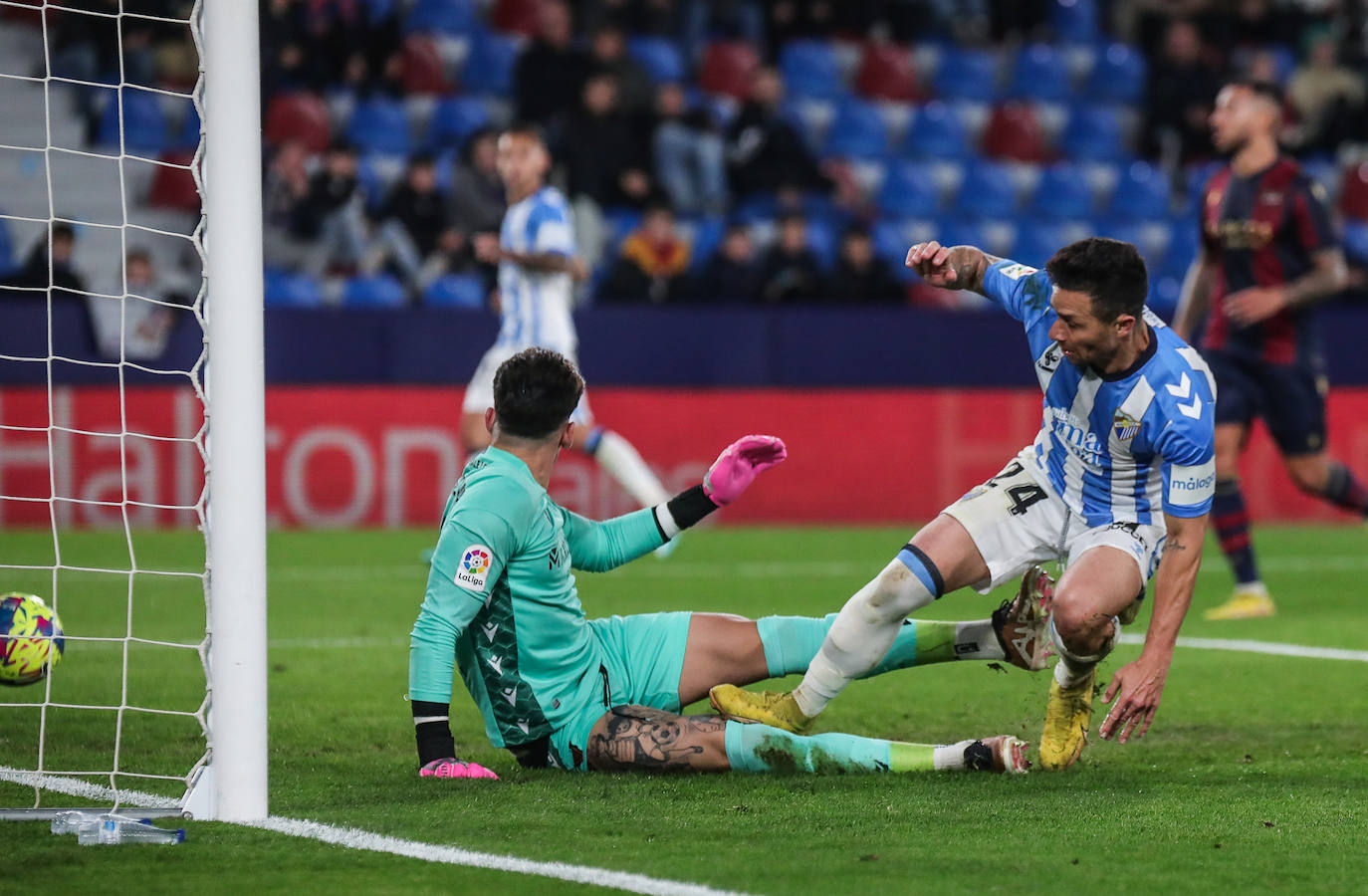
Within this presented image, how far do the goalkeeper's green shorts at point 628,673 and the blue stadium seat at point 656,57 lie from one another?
1135 cm

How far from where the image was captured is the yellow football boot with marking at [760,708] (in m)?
4.43

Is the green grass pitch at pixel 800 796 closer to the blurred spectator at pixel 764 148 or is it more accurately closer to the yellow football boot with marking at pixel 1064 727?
the yellow football boot with marking at pixel 1064 727

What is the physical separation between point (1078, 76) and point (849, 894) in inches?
596

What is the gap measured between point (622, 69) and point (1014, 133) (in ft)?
12.8

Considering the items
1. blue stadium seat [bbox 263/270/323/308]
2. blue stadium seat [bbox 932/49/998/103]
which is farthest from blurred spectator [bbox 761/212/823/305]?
blue stadium seat [bbox 932/49/998/103]

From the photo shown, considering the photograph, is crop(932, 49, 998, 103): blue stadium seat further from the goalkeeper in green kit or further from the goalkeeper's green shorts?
the goalkeeper's green shorts

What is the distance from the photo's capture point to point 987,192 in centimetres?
1578

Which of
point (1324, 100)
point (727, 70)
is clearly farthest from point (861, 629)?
point (1324, 100)

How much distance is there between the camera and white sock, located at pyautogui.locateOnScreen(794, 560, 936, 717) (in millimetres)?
4426

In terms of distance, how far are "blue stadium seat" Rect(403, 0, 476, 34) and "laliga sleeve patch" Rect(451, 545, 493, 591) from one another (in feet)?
38.1

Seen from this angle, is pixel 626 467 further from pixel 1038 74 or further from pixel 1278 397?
pixel 1038 74

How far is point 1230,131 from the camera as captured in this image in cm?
768

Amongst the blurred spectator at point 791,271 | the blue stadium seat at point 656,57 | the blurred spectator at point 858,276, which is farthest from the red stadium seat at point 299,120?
the blurred spectator at point 858,276

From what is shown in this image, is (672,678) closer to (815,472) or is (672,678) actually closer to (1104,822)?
(1104,822)
